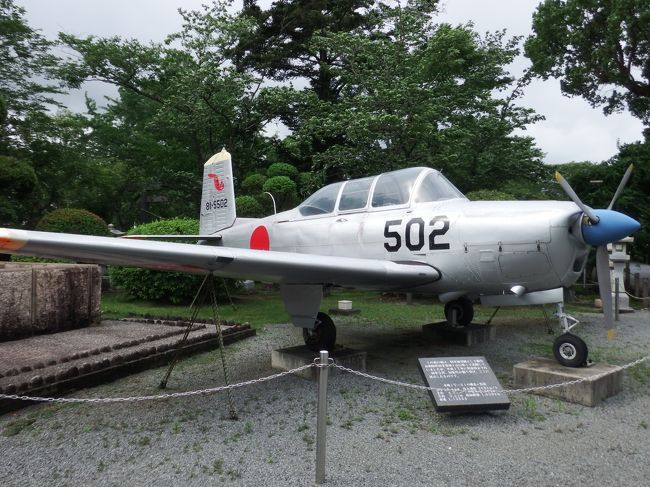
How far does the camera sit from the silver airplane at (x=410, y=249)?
398 centimetres

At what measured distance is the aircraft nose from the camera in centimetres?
436

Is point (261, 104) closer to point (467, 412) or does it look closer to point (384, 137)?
point (384, 137)

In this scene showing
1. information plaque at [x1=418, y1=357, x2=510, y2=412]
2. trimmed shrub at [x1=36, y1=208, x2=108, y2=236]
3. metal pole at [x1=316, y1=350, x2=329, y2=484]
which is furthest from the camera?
trimmed shrub at [x1=36, y1=208, x2=108, y2=236]

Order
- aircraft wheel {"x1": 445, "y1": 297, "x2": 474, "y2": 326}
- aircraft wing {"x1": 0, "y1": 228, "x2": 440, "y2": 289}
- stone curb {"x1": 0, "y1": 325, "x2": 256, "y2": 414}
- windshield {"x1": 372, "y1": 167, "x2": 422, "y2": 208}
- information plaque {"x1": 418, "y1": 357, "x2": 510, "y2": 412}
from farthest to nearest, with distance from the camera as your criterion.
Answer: aircraft wheel {"x1": 445, "y1": 297, "x2": 474, "y2": 326}
windshield {"x1": 372, "y1": 167, "x2": 422, "y2": 208}
stone curb {"x1": 0, "y1": 325, "x2": 256, "y2": 414}
information plaque {"x1": 418, "y1": 357, "x2": 510, "y2": 412}
aircraft wing {"x1": 0, "y1": 228, "x2": 440, "y2": 289}

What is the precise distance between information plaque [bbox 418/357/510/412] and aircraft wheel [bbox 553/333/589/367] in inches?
41.0

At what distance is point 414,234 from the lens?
559 cm

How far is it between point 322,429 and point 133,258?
2214mm

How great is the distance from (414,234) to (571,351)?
218cm

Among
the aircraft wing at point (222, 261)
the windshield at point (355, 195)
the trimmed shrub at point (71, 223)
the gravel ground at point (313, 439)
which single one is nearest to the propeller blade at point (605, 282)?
the gravel ground at point (313, 439)

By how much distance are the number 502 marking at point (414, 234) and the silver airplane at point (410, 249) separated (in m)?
0.01

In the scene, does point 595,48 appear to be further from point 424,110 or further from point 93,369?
point 93,369

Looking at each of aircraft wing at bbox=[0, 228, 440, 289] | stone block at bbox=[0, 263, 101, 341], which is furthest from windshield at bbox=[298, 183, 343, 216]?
stone block at bbox=[0, 263, 101, 341]

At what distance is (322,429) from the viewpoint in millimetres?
2850

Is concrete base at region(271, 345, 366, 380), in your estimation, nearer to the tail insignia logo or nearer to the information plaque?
the information plaque
